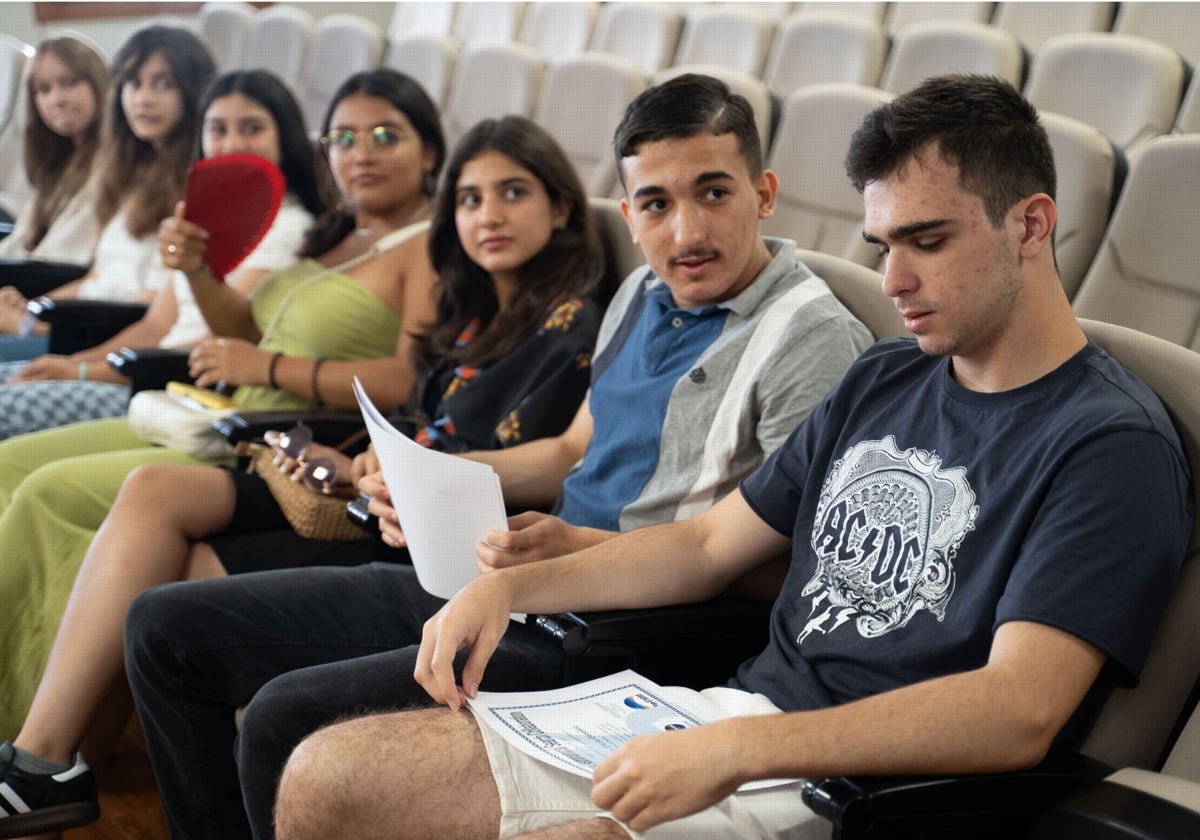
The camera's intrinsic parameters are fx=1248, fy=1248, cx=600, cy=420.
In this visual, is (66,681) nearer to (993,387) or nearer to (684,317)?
(684,317)

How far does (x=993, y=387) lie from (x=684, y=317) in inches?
20.3

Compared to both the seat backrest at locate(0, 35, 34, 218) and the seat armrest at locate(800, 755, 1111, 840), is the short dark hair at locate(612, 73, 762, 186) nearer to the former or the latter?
the seat armrest at locate(800, 755, 1111, 840)

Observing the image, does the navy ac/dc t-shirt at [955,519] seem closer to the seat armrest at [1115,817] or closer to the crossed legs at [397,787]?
the seat armrest at [1115,817]

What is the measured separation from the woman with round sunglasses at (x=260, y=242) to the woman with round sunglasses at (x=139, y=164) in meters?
0.29

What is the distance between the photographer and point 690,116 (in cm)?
146

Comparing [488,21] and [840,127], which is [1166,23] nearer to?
[840,127]

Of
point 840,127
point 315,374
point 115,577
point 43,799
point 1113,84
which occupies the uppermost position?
point 1113,84

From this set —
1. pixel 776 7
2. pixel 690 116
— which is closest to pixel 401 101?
pixel 690 116

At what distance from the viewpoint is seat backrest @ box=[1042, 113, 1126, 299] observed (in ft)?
6.41

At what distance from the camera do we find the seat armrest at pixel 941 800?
0.85 metres

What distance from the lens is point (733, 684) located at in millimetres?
1225

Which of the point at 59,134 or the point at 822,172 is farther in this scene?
the point at 59,134

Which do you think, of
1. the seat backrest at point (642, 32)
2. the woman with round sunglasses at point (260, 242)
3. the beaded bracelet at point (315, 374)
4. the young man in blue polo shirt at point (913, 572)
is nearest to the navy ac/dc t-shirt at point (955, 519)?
the young man in blue polo shirt at point (913, 572)

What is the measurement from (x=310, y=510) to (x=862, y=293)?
2.79 ft
